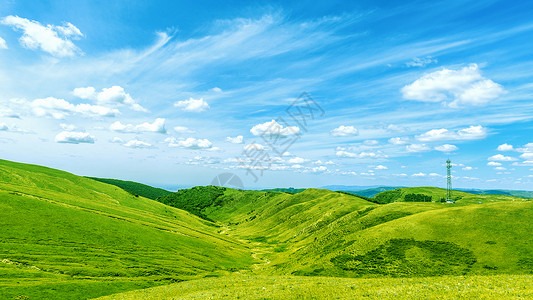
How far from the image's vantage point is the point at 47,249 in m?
68.6

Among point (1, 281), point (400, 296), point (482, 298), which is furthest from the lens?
point (1, 281)

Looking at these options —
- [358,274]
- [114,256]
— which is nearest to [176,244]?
[114,256]

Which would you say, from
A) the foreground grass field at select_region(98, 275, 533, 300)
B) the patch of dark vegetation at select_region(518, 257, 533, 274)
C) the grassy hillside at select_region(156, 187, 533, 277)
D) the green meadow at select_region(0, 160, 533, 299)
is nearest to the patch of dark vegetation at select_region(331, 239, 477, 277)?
the grassy hillside at select_region(156, 187, 533, 277)

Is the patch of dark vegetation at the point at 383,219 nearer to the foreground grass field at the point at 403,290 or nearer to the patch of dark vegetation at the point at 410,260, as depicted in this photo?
the patch of dark vegetation at the point at 410,260

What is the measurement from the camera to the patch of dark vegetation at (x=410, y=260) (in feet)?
181

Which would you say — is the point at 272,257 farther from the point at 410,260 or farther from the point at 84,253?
the point at 84,253

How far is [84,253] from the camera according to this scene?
71.7 meters

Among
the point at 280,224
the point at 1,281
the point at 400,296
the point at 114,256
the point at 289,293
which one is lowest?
the point at 280,224

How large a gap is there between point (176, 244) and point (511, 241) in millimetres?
104841

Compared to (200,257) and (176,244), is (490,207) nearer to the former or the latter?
(200,257)

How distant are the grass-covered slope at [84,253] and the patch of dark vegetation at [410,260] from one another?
4385cm

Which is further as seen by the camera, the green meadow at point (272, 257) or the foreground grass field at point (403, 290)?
Answer: the green meadow at point (272, 257)

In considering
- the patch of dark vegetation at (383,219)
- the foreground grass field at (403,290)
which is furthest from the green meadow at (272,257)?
the patch of dark vegetation at (383,219)

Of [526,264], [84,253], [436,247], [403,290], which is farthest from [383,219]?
[84,253]
